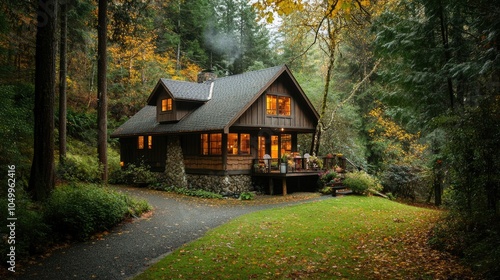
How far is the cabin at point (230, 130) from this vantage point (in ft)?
65.0

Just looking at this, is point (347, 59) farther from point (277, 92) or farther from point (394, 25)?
point (394, 25)

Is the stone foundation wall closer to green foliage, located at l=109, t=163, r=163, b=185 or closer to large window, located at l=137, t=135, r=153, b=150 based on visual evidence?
green foliage, located at l=109, t=163, r=163, b=185

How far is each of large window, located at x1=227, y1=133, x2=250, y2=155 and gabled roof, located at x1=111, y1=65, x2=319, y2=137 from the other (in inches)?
72.6

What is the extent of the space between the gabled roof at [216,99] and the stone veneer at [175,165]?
4.22 ft

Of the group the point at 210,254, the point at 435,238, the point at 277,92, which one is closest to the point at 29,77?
the point at 277,92

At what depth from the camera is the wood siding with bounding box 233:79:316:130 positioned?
800 inches

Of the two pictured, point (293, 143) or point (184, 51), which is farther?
point (184, 51)

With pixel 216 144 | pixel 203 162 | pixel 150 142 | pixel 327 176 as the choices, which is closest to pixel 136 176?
pixel 150 142

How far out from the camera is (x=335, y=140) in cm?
2647

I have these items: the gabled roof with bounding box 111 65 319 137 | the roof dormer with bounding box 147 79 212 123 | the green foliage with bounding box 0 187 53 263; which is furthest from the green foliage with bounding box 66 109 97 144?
the green foliage with bounding box 0 187 53 263

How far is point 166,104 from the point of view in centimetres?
2314

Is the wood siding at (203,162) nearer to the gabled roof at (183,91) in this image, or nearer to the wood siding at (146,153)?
the wood siding at (146,153)

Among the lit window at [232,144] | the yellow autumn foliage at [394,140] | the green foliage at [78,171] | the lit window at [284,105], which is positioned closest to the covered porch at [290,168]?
the lit window at [232,144]

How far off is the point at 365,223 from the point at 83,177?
A: 1376 cm
